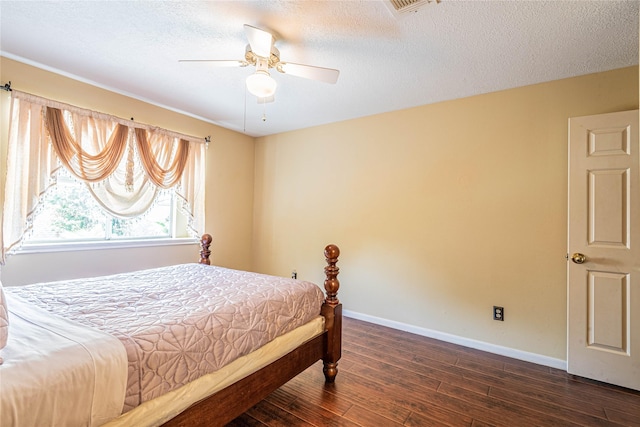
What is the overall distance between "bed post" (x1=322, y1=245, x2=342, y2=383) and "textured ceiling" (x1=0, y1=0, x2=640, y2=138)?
151cm

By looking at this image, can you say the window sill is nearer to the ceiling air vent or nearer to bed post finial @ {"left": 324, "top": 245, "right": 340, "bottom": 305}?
bed post finial @ {"left": 324, "top": 245, "right": 340, "bottom": 305}

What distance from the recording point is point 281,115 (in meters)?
3.53

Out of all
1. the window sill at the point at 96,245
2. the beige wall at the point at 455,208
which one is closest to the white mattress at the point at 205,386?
the beige wall at the point at 455,208

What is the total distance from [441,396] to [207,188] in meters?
3.39

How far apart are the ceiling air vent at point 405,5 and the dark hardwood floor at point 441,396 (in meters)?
2.47

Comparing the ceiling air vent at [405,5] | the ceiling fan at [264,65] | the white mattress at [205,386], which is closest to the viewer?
the white mattress at [205,386]

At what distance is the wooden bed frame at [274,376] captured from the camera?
1.28m

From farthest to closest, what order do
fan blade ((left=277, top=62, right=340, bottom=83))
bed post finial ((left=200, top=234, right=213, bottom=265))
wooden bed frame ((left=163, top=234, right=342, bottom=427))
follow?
bed post finial ((left=200, top=234, right=213, bottom=265)) → fan blade ((left=277, top=62, right=340, bottom=83)) → wooden bed frame ((left=163, top=234, right=342, bottom=427))

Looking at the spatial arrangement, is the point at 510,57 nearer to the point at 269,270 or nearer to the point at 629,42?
the point at 629,42

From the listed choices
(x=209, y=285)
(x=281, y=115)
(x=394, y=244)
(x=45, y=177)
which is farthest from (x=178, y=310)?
(x=281, y=115)

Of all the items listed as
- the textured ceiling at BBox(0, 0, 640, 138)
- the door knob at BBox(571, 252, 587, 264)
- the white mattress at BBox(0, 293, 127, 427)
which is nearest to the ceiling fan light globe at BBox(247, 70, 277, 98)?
the textured ceiling at BBox(0, 0, 640, 138)

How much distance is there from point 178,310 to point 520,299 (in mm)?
2774

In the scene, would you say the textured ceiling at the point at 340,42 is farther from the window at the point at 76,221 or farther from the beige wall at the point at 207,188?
the window at the point at 76,221

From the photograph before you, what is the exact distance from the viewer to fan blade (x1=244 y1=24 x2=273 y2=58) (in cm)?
172
